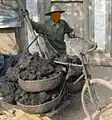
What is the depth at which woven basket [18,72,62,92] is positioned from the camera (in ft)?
25.0

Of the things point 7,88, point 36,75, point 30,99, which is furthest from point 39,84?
point 7,88

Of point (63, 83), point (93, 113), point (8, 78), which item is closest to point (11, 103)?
point (8, 78)

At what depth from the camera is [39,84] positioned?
7.61 metres

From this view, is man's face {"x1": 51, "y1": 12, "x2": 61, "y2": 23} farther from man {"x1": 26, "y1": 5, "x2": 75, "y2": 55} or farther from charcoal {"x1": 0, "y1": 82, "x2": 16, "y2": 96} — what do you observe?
charcoal {"x1": 0, "y1": 82, "x2": 16, "y2": 96}

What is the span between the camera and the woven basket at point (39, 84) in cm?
761

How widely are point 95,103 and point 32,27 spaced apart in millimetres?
2390

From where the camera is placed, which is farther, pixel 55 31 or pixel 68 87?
pixel 55 31

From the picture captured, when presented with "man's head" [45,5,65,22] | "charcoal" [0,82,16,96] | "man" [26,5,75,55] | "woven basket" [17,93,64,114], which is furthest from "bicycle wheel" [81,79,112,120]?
"man's head" [45,5,65,22]

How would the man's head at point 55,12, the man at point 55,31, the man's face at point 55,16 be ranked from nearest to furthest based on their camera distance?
the man's head at point 55,12, the man's face at point 55,16, the man at point 55,31

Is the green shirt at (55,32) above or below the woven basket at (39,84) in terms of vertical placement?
above

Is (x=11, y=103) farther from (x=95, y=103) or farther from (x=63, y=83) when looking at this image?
(x=95, y=103)

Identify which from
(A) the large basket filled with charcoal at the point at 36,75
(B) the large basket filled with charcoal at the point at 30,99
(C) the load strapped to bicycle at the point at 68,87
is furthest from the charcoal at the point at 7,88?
(C) the load strapped to bicycle at the point at 68,87

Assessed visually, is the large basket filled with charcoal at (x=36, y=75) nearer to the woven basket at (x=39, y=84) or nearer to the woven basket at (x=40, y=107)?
the woven basket at (x=39, y=84)

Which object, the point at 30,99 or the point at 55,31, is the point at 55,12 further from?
the point at 30,99
